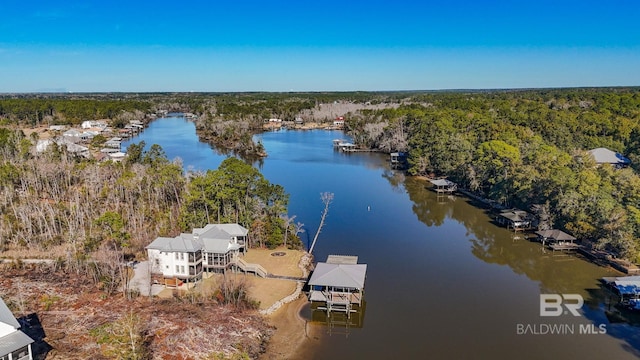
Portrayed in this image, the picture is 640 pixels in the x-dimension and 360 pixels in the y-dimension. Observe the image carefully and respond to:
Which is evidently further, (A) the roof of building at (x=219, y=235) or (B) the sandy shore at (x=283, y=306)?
(A) the roof of building at (x=219, y=235)

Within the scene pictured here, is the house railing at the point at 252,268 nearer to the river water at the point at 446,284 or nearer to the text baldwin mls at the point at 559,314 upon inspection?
the river water at the point at 446,284

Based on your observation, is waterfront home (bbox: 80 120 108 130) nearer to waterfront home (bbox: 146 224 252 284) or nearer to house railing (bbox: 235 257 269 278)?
waterfront home (bbox: 146 224 252 284)

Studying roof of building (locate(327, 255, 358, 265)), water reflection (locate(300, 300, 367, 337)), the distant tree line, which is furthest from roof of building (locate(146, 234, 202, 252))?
the distant tree line

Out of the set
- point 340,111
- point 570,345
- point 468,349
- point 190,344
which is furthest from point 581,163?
point 340,111

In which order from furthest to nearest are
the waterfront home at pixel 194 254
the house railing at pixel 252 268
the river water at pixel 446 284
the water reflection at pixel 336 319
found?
the house railing at pixel 252 268 → the waterfront home at pixel 194 254 → the water reflection at pixel 336 319 → the river water at pixel 446 284

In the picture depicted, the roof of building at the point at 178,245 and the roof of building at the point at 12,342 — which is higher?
the roof of building at the point at 178,245

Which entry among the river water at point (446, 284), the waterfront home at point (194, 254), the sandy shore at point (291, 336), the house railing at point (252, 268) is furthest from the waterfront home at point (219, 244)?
the river water at point (446, 284)
